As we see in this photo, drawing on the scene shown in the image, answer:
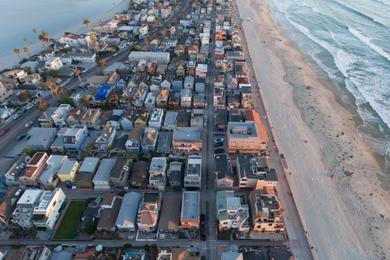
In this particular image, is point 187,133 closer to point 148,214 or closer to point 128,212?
point 148,214

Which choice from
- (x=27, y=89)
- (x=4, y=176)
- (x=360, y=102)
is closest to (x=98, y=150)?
(x=4, y=176)

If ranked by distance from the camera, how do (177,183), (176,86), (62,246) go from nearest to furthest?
(62,246) < (177,183) < (176,86)

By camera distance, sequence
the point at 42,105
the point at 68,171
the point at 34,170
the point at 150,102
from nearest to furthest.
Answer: the point at 34,170
the point at 68,171
the point at 42,105
the point at 150,102

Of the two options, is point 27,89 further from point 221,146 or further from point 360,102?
point 360,102

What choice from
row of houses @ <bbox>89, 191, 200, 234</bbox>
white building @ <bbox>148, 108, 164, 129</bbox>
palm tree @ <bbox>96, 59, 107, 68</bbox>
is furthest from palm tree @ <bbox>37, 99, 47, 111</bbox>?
row of houses @ <bbox>89, 191, 200, 234</bbox>

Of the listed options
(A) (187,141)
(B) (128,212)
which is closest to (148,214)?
(B) (128,212)

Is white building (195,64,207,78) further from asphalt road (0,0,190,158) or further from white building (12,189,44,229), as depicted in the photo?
white building (12,189,44,229)
